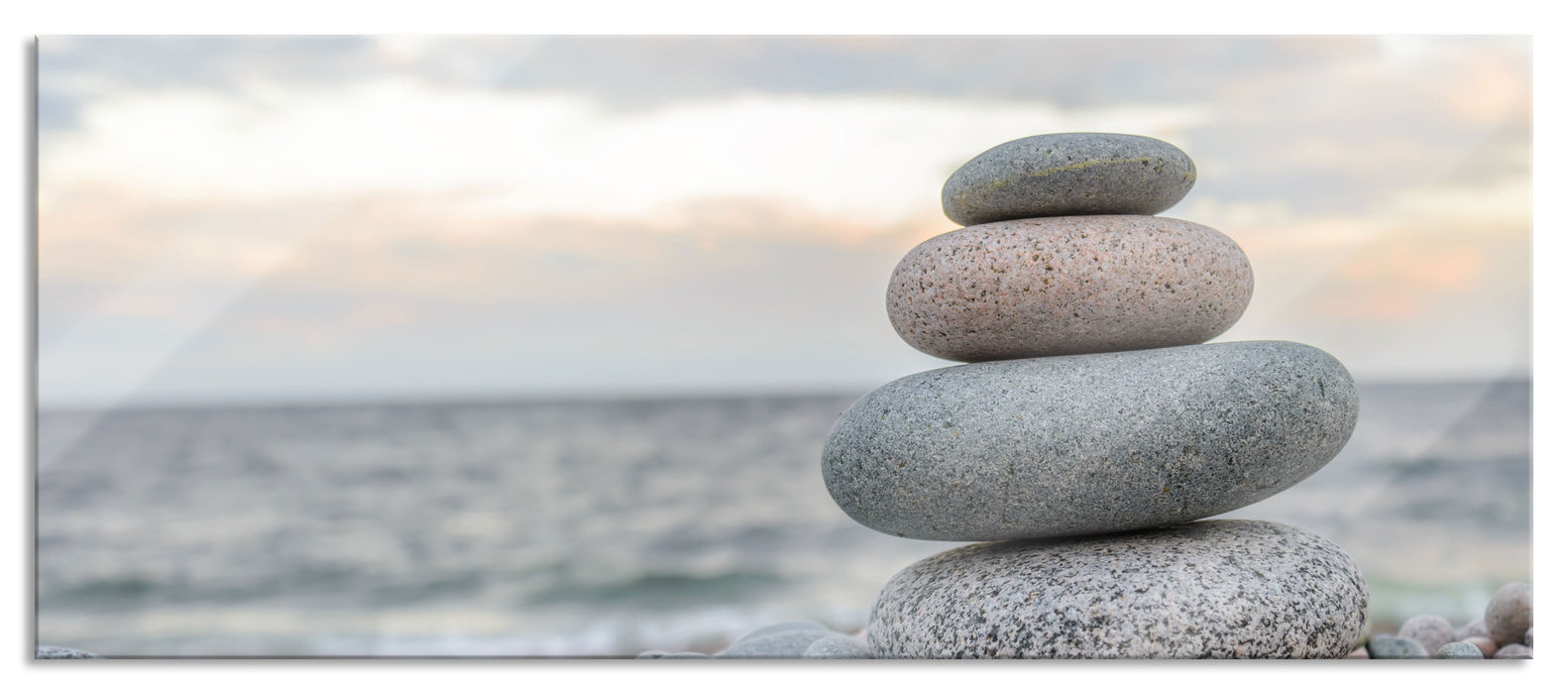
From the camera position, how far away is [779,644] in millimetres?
5023

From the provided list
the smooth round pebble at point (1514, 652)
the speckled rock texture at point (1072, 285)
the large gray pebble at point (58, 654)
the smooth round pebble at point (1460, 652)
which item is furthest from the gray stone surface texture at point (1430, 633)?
the large gray pebble at point (58, 654)

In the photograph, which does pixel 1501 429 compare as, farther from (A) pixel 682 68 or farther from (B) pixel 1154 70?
(A) pixel 682 68

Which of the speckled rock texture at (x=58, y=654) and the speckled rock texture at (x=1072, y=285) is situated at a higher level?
the speckled rock texture at (x=1072, y=285)

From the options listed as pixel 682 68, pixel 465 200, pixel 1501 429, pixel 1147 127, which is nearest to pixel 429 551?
pixel 465 200

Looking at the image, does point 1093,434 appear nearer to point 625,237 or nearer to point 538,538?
point 625,237

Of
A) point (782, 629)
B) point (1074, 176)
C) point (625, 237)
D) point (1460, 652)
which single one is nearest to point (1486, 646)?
point (1460, 652)

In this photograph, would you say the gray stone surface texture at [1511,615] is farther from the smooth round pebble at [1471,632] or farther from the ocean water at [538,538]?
the ocean water at [538,538]

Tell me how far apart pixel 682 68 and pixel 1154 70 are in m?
2.74

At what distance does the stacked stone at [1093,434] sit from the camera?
11.1 ft

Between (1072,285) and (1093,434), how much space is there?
0.51m

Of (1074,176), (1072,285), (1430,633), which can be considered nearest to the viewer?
(1072,285)

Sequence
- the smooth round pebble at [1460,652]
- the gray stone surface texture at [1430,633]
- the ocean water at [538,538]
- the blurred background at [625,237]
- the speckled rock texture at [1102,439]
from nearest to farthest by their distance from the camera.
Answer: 1. the speckled rock texture at [1102,439]
2. the smooth round pebble at [1460,652]
3. the gray stone surface texture at [1430,633]
4. the blurred background at [625,237]
5. the ocean water at [538,538]

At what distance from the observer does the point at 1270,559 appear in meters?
3.47

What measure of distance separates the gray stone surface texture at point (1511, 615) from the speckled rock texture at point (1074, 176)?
2.68 meters
